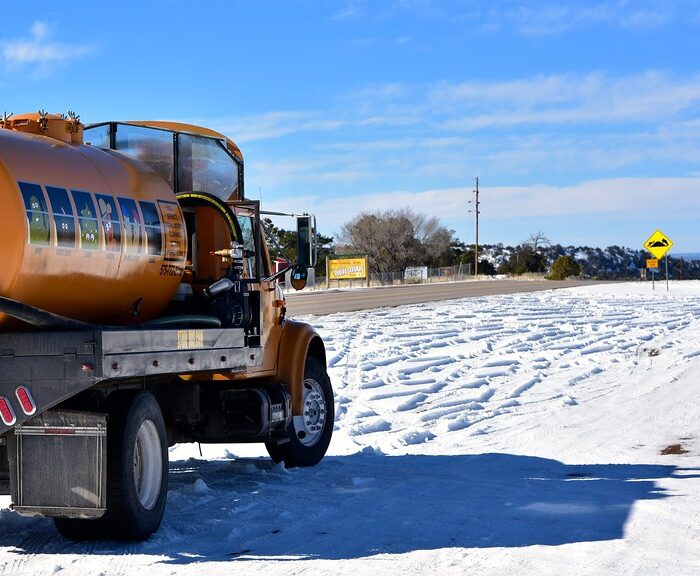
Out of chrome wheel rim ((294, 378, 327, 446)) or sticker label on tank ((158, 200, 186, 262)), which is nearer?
sticker label on tank ((158, 200, 186, 262))

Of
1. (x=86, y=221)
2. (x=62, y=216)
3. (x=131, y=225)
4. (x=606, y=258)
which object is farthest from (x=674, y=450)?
(x=606, y=258)

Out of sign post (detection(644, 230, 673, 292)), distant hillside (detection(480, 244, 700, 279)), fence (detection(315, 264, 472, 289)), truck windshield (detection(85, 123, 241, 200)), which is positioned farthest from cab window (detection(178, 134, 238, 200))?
distant hillside (detection(480, 244, 700, 279))

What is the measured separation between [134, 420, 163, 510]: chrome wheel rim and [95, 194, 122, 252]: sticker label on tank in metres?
1.27

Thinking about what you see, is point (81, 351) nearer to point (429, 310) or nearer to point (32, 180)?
point (32, 180)

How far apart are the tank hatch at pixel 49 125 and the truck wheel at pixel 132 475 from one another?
2051 millimetres

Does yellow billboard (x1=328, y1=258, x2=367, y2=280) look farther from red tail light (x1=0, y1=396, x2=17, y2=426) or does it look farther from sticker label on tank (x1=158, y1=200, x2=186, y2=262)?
red tail light (x1=0, y1=396, x2=17, y2=426)

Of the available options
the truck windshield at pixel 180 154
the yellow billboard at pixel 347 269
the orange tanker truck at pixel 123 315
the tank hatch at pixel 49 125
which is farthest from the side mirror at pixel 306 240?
the yellow billboard at pixel 347 269

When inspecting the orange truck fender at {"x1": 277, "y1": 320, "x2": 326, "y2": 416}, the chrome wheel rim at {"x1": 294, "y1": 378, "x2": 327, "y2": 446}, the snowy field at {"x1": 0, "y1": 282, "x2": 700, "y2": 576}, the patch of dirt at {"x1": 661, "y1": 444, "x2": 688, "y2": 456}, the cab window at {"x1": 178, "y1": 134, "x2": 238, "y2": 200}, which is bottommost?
the patch of dirt at {"x1": 661, "y1": 444, "x2": 688, "y2": 456}

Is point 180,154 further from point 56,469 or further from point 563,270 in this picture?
point 563,270

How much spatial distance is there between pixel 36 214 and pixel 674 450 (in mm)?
7291

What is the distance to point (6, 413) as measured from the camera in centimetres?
615

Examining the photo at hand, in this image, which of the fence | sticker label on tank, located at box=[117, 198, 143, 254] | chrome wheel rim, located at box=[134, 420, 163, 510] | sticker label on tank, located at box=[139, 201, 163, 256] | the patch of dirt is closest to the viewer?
chrome wheel rim, located at box=[134, 420, 163, 510]

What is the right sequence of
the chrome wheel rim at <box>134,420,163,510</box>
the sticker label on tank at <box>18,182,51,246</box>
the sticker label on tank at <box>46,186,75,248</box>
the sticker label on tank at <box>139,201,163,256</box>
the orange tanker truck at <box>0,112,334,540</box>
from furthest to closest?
Result: the sticker label on tank at <box>139,201,163,256</box> < the chrome wheel rim at <box>134,420,163,510</box> < the sticker label on tank at <box>46,186,75,248</box> < the sticker label on tank at <box>18,182,51,246</box> < the orange tanker truck at <box>0,112,334,540</box>

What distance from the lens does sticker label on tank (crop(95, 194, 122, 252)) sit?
24.0 ft
